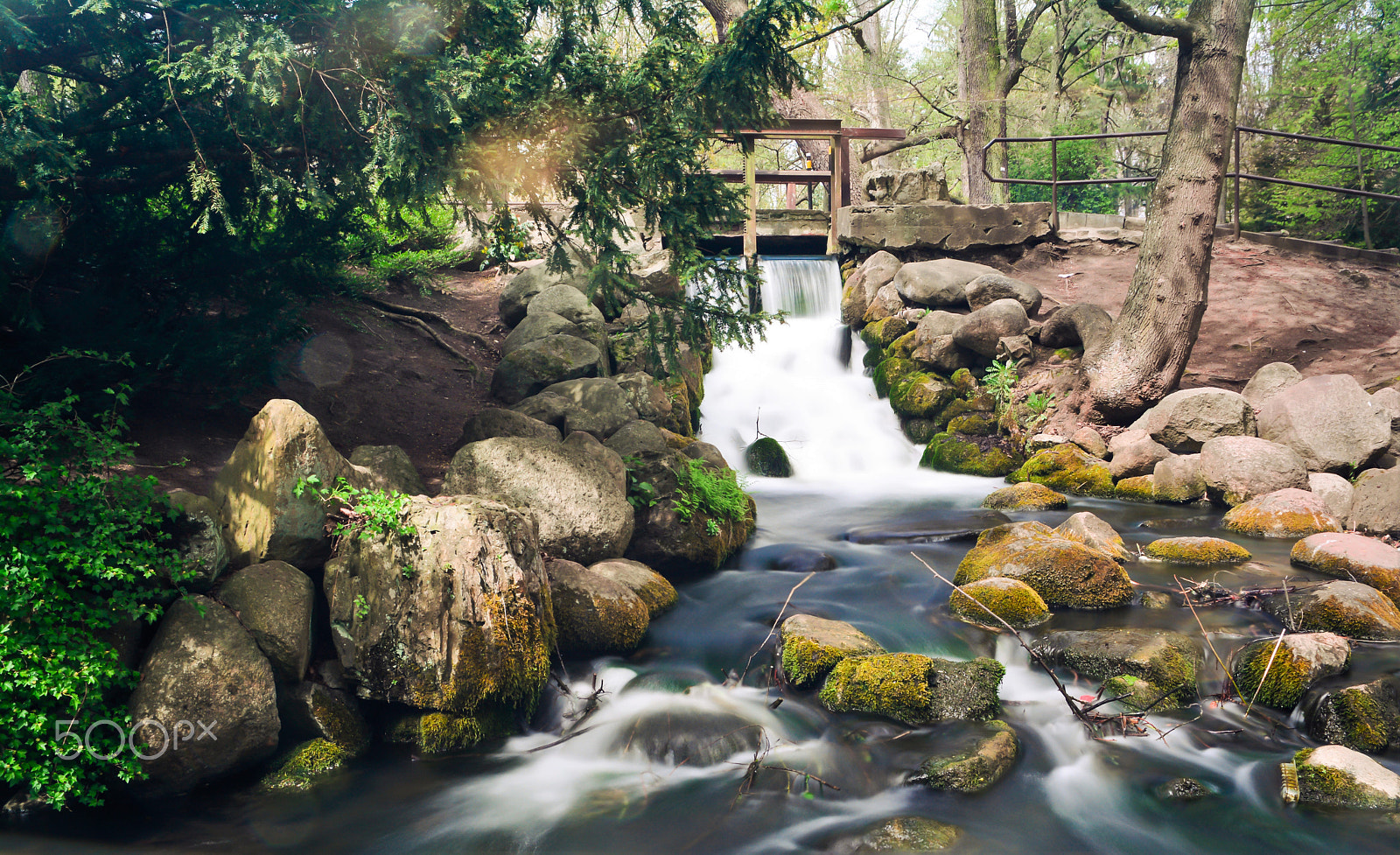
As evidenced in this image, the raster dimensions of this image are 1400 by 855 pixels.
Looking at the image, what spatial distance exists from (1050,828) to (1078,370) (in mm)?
7668

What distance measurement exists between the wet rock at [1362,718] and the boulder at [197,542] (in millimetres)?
5972

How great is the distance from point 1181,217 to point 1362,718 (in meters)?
6.99

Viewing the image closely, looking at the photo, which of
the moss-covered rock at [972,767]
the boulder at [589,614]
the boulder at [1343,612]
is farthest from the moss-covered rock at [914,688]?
the boulder at [1343,612]

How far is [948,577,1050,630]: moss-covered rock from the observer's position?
223 inches

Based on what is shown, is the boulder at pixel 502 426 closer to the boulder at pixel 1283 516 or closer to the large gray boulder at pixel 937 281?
the boulder at pixel 1283 516

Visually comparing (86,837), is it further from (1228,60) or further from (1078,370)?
(1228,60)

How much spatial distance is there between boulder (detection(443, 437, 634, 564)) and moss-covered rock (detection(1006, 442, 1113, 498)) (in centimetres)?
547

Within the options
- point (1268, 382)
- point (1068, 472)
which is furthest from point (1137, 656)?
point (1268, 382)

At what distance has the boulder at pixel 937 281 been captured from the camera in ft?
40.2

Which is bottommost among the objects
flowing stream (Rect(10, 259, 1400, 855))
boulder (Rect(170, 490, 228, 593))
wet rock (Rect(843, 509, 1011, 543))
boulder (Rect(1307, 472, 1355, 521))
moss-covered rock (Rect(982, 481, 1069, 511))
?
flowing stream (Rect(10, 259, 1400, 855))

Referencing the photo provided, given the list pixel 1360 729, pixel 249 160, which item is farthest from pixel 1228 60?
pixel 249 160

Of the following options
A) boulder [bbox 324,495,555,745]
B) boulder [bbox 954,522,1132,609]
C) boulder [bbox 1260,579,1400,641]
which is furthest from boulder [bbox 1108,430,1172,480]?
boulder [bbox 324,495,555,745]

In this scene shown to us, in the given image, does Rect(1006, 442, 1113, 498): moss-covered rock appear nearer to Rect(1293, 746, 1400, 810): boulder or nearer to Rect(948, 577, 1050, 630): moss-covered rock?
Rect(948, 577, 1050, 630): moss-covered rock

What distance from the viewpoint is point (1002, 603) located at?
226 inches
